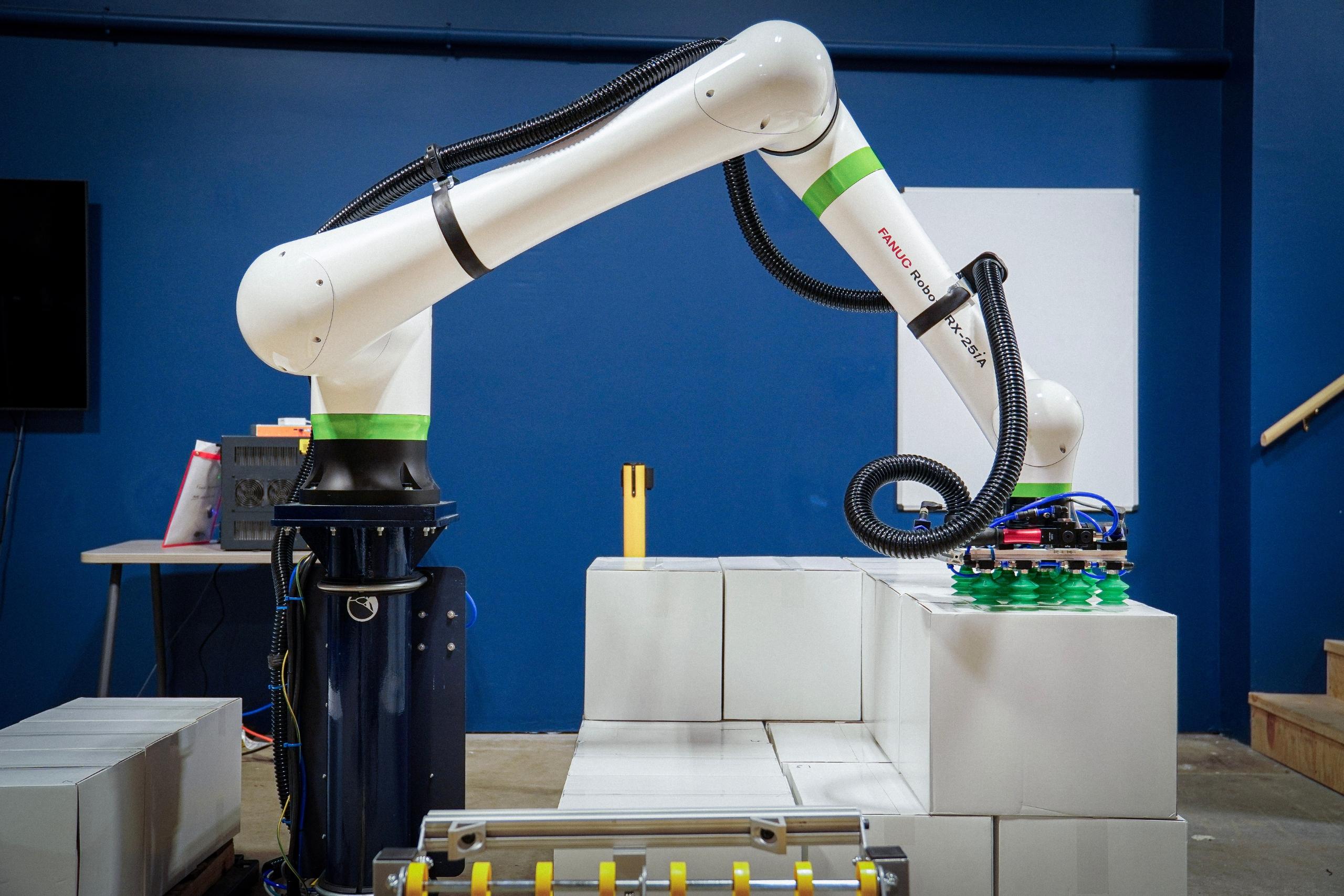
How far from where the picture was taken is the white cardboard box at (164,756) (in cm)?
152

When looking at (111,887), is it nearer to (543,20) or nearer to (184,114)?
(184,114)

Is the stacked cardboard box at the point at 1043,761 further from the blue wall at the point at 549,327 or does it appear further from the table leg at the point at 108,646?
the table leg at the point at 108,646

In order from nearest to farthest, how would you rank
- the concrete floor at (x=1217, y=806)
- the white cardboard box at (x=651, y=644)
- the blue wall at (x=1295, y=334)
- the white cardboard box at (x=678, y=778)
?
the white cardboard box at (x=678, y=778)
the white cardboard box at (x=651, y=644)
the concrete floor at (x=1217, y=806)
the blue wall at (x=1295, y=334)

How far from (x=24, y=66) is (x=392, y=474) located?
2968 millimetres

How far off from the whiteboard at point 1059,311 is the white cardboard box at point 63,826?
8.30 feet

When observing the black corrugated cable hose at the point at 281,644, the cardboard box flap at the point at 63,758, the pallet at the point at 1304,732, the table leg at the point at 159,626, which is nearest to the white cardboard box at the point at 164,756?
the cardboard box flap at the point at 63,758

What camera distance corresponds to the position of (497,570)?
3139 millimetres

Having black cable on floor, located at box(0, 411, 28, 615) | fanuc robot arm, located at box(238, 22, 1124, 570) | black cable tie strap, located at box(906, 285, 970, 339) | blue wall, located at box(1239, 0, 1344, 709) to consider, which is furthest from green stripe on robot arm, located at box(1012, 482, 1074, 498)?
black cable on floor, located at box(0, 411, 28, 615)

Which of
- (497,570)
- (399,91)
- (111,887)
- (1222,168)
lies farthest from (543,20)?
(111,887)

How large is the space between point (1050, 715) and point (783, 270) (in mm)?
867

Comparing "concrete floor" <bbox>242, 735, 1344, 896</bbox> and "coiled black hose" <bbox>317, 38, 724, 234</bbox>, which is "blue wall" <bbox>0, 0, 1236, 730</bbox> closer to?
"concrete floor" <bbox>242, 735, 1344, 896</bbox>

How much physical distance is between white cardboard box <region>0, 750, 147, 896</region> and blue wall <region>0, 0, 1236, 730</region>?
172 cm

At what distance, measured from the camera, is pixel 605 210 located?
49.7 inches

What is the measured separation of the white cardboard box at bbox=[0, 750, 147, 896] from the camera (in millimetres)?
1345
